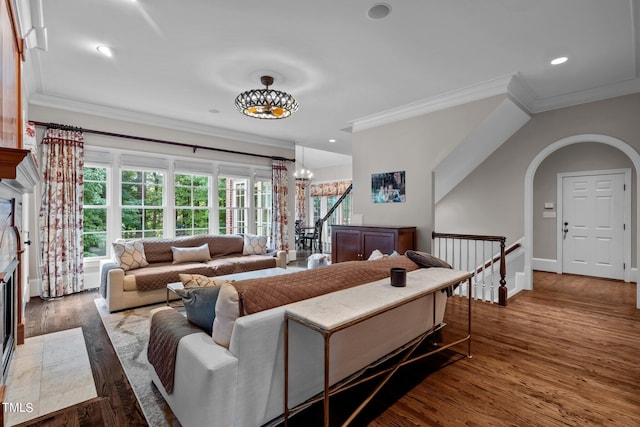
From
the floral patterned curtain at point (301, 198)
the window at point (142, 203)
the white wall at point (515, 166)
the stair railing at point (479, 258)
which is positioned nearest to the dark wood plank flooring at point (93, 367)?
the window at point (142, 203)

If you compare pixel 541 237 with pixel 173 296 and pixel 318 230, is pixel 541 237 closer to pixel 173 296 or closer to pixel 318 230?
pixel 318 230

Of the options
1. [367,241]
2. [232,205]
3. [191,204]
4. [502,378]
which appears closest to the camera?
[502,378]

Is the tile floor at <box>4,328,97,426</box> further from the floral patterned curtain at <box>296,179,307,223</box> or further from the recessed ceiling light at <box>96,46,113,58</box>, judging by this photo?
the floral patterned curtain at <box>296,179,307,223</box>

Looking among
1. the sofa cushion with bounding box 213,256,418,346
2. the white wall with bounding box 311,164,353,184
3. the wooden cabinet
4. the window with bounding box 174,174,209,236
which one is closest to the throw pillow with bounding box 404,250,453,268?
the sofa cushion with bounding box 213,256,418,346

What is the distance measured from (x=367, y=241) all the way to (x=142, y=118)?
4.24 metres

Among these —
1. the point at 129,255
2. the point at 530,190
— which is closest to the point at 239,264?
the point at 129,255

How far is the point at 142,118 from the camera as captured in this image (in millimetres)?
5039

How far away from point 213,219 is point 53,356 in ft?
12.1

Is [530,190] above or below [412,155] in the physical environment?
below

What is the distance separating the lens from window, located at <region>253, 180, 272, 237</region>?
6787 mm

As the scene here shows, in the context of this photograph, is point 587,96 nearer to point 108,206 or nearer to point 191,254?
point 191,254

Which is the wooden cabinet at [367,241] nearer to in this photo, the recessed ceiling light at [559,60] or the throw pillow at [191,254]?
the throw pillow at [191,254]

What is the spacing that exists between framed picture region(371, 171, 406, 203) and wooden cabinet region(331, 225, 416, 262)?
2.23 ft

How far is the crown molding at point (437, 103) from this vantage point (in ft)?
12.6
